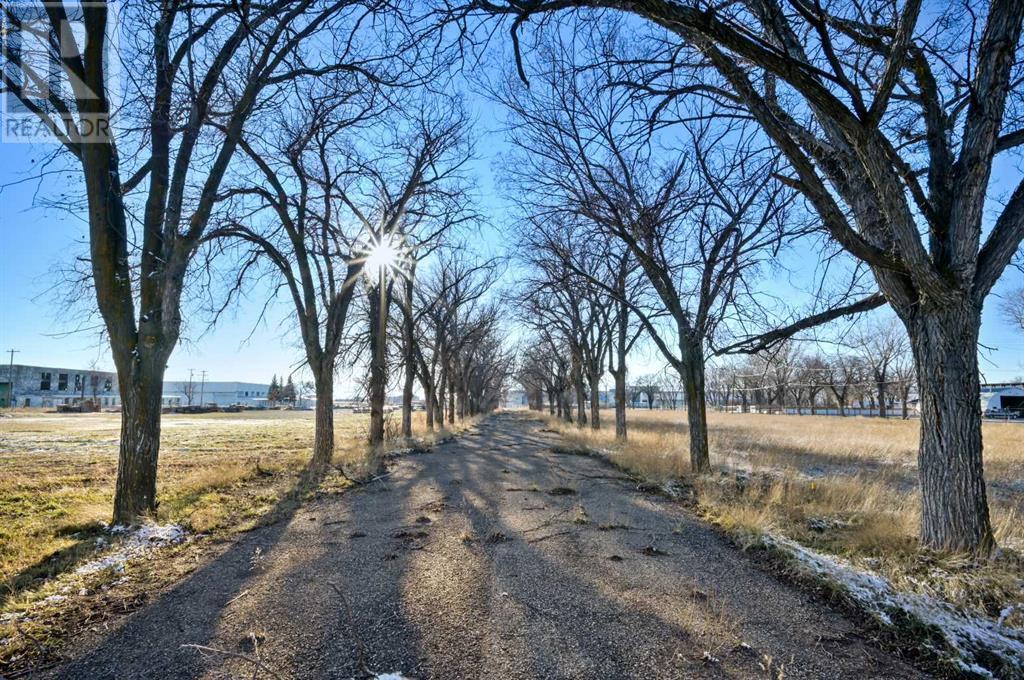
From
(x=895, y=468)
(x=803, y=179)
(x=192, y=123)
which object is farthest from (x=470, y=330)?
(x=803, y=179)

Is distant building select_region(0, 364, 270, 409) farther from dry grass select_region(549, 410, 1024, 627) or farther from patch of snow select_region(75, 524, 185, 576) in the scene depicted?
dry grass select_region(549, 410, 1024, 627)

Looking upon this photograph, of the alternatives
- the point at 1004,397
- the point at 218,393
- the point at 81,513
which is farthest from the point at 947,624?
the point at 218,393

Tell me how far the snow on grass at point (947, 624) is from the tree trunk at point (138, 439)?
318 inches

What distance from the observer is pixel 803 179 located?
4.82 m

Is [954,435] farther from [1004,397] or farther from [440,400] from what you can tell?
[1004,397]

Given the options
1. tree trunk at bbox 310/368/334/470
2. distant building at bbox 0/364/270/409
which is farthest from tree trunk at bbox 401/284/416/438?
distant building at bbox 0/364/270/409

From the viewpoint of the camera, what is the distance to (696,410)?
34.5ft

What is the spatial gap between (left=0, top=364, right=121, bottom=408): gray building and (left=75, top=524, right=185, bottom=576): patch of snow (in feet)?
305

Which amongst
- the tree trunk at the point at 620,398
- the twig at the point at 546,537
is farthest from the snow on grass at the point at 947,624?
the tree trunk at the point at 620,398

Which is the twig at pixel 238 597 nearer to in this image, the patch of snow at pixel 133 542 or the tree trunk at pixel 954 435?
the patch of snow at pixel 133 542

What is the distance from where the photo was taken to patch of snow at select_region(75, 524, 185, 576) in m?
4.78

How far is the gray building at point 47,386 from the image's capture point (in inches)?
3041

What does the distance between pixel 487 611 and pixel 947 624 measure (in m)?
3.29

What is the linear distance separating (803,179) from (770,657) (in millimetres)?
4169
